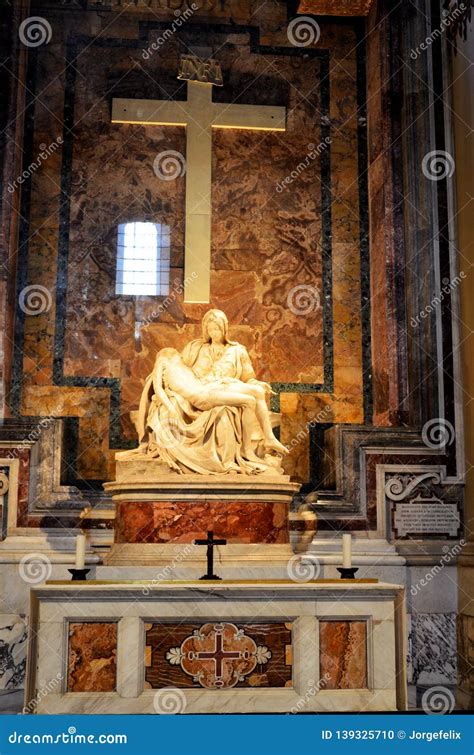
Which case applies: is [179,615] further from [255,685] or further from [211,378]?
[211,378]

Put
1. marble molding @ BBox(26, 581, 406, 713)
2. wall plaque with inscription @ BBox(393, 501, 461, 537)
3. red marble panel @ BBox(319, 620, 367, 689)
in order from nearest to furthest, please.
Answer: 1. marble molding @ BBox(26, 581, 406, 713)
2. red marble panel @ BBox(319, 620, 367, 689)
3. wall plaque with inscription @ BBox(393, 501, 461, 537)

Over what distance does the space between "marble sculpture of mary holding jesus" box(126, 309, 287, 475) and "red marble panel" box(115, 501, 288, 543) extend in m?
0.31

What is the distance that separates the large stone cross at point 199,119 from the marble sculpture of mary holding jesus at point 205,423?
2.07 m

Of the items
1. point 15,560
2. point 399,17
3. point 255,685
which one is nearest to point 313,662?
point 255,685

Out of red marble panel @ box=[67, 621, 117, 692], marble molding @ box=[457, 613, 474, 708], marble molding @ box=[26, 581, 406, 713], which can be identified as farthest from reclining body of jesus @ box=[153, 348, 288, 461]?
red marble panel @ box=[67, 621, 117, 692]

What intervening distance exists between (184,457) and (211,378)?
0.82 metres

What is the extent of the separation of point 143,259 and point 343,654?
5.51m

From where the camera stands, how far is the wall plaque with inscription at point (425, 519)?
8.68 metres

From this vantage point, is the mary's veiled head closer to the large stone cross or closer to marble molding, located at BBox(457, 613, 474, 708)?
the large stone cross

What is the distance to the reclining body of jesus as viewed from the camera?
8.00 metres

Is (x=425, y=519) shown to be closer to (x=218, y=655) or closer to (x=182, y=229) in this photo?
(x=218, y=655)

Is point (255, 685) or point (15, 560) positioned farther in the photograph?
point (15, 560)

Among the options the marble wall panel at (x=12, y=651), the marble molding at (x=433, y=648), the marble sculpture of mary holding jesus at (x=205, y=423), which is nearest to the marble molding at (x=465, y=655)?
the marble molding at (x=433, y=648)

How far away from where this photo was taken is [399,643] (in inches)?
226
